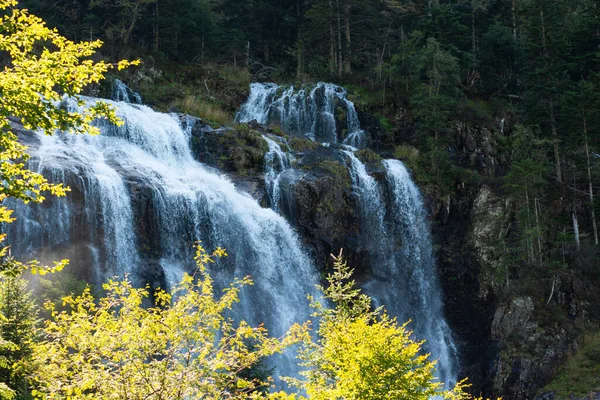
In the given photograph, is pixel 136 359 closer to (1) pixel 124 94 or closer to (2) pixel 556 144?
(1) pixel 124 94

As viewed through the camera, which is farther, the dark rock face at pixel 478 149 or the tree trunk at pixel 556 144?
the dark rock face at pixel 478 149

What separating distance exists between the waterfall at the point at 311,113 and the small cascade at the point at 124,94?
20.8ft

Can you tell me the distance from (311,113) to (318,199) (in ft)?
32.5

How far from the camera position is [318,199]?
26812 mm

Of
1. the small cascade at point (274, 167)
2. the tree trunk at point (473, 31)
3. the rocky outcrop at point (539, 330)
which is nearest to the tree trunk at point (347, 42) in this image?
the tree trunk at point (473, 31)

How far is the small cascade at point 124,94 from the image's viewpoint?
32.5 meters

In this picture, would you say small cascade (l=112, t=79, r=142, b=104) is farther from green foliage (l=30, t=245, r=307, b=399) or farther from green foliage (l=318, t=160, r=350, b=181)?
green foliage (l=30, t=245, r=307, b=399)

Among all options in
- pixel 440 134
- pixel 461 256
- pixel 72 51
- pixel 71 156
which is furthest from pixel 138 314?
pixel 440 134

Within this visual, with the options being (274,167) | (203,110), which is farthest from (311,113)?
(274,167)

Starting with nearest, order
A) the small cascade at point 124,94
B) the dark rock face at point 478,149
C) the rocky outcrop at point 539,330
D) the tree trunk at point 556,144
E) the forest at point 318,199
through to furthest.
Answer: the forest at point 318,199 < the rocky outcrop at point 539,330 < the tree trunk at point 556,144 < the small cascade at point 124,94 < the dark rock face at point 478,149

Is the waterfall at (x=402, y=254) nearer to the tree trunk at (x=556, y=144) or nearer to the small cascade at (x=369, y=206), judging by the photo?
the small cascade at (x=369, y=206)

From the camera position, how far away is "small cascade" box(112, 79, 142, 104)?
3253 centimetres

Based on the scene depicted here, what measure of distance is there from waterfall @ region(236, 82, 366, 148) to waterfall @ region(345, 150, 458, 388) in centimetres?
507

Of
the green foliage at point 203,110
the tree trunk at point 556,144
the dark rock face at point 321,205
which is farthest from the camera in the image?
the green foliage at point 203,110
